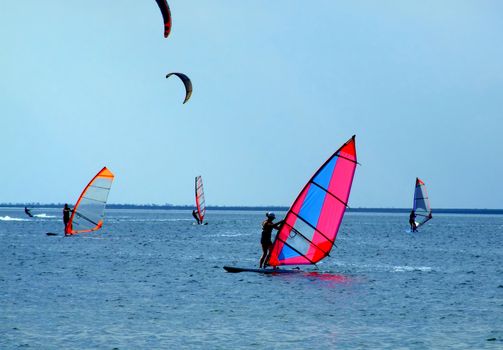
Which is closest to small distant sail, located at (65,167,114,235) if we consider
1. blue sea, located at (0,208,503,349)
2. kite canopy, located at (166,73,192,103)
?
kite canopy, located at (166,73,192,103)

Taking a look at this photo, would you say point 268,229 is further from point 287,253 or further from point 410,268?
point 410,268

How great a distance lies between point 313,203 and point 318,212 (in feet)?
1.15

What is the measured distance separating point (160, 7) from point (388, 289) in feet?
48.3

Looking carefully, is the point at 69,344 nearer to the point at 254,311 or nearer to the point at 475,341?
the point at 254,311

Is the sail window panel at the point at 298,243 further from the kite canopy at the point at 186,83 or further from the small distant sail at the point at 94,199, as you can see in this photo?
the small distant sail at the point at 94,199

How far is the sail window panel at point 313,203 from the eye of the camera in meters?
28.1

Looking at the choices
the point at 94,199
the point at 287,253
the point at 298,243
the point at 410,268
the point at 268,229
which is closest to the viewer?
the point at 268,229

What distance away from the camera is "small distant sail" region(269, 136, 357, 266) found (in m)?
27.8

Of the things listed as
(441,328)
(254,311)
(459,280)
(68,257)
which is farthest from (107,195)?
(441,328)

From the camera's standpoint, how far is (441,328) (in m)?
18.9

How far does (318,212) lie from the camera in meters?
28.2

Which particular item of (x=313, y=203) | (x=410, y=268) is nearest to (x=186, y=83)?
(x=410, y=268)

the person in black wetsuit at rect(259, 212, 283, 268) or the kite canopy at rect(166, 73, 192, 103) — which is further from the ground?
the kite canopy at rect(166, 73, 192, 103)

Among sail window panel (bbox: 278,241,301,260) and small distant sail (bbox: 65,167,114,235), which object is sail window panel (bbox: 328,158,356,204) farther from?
small distant sail (bbox: 65,167,114,235)
